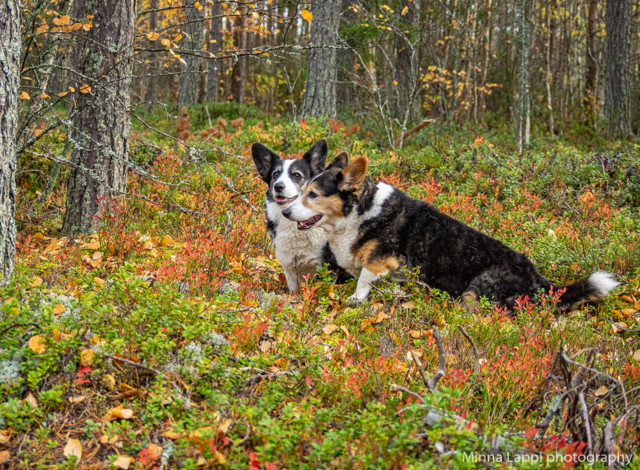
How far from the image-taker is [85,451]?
8.97ft

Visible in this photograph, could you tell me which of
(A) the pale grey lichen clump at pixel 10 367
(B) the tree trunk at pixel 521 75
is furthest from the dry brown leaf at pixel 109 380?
(B) the tree trunk at pixel 521 75

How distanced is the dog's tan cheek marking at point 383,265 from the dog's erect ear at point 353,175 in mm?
852

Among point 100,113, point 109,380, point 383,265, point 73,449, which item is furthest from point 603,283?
point 100,113

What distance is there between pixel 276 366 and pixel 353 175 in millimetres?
2529

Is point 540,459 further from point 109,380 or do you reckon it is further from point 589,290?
point 589,290

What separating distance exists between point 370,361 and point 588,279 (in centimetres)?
279

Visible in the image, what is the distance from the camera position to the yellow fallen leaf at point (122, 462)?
101 inches

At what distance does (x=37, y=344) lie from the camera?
9.96ft

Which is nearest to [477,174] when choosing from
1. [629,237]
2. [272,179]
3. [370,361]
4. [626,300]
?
[629,237]

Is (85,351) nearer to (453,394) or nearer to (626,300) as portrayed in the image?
(453,394)

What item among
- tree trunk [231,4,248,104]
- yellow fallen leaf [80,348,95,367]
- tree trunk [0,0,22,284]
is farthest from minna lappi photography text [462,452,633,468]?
tree trunk [231,4,248,104]

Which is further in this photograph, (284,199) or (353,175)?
(284,199)

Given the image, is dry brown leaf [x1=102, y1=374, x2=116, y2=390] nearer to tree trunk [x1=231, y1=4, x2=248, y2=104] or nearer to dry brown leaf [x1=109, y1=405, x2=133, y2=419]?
dry brown leaf [x1=109, y1=405, x2=133, y2=419]

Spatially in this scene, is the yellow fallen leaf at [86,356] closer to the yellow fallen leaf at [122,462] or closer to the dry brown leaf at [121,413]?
the dry brown leaf at [121,413]
